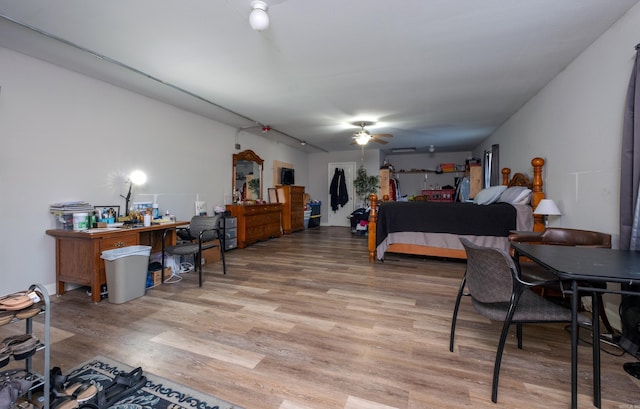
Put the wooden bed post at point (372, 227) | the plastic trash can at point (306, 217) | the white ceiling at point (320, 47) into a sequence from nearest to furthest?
the white ceiling at point (320, 47) → the wooden bed post at point (372, 227) → the plastic trash can at point (306, 217)

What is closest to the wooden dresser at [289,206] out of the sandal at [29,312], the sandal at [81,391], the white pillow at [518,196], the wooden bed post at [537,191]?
the white pillow at [518,196]

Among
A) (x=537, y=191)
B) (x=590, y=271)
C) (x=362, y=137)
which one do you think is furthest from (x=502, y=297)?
(x=362, y=137)

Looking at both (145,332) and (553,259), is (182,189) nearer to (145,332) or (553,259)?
(145,332)

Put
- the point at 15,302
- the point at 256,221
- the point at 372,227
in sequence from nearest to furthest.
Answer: the point at 15,302 < the point at 372,227 < the point at 256,221

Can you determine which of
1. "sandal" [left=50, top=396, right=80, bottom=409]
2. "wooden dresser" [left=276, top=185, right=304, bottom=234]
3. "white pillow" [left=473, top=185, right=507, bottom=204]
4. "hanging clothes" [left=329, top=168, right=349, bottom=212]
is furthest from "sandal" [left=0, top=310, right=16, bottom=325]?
"hanging clothes" [left=329, top=168, right=349, bottom=212]

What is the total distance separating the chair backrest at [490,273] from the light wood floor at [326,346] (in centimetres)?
48

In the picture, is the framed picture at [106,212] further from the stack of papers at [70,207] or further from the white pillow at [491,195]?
the white pillow at [491,195]

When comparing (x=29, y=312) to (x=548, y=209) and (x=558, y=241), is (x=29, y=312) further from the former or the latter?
(x=548, y=209)

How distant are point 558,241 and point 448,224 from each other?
1.44 m

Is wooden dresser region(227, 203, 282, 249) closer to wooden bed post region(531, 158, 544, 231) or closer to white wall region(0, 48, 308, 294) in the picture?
white wall region(0, 48, 308, 294)

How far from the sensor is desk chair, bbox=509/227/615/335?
6.41 ft

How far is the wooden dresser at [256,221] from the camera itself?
5066 millimetres

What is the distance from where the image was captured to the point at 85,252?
2654 millimetres

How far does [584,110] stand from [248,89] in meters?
3.59
